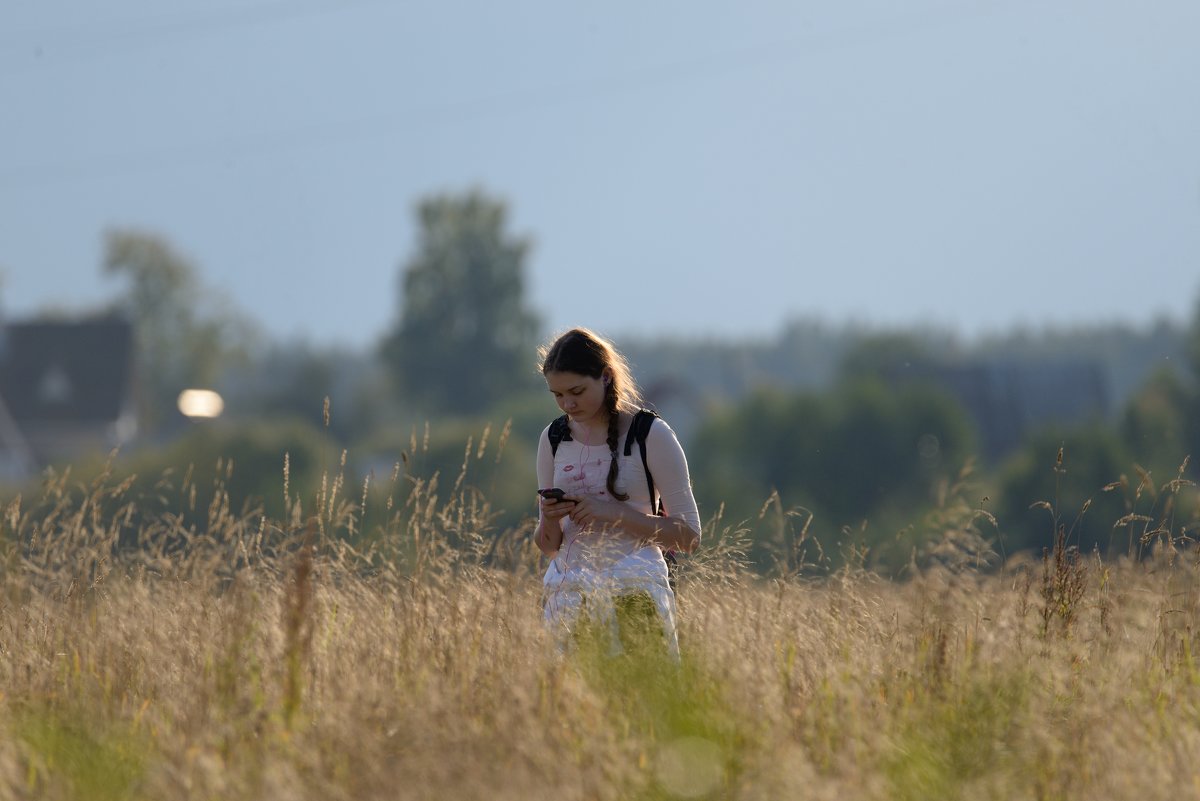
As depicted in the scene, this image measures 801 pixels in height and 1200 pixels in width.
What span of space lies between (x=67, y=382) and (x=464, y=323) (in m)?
21.0

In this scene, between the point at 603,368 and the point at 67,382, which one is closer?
the point at 603,368

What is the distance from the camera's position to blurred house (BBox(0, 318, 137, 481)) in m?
71.8

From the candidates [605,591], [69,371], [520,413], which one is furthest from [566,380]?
[69,371]

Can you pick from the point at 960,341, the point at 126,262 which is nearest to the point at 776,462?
the point at 126,262

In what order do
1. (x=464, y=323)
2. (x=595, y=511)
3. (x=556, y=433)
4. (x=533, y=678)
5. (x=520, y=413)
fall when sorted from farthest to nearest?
(x=464, y=323)
(x=520, y=413)
(x=556, y=433)
(x=595, y=511)
(x=533, y=678)

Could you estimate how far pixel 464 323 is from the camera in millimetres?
83875

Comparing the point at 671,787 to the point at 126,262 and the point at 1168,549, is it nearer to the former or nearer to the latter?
the point at 1168,549

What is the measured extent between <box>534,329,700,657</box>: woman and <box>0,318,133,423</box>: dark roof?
2778 inches

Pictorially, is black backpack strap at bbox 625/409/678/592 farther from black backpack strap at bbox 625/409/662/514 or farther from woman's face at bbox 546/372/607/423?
woman's face at bbox 546/372/607/423

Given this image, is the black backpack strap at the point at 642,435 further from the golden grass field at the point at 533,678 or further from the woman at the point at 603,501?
the golden grass field at the point at 533,678

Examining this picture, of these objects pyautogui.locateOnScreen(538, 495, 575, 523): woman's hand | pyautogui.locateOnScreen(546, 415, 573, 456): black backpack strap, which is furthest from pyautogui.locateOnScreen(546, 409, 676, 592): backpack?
pyautogui.locateOnScreen(538, 495, 575, 523): woman's hand

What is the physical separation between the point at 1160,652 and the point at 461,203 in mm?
80557

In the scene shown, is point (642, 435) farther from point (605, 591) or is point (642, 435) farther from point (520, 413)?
point (520, 413)

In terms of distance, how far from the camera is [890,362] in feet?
234
